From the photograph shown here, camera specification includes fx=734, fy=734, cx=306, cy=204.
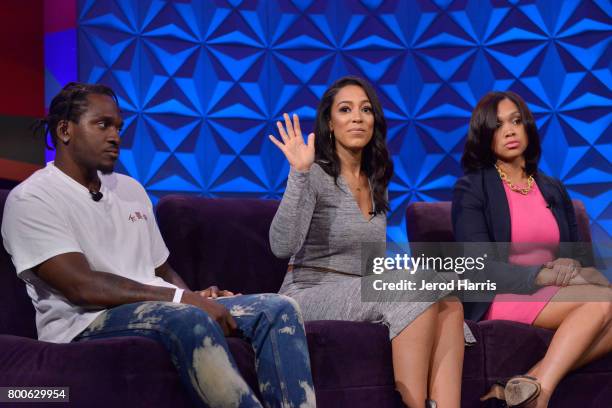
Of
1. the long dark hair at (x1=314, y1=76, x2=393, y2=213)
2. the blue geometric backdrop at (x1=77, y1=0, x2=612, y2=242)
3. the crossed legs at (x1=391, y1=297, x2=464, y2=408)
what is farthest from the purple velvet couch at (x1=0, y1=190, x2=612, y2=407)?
the blue geometric backdrop at (x1=77, y1=0, x2=612, y2=242)

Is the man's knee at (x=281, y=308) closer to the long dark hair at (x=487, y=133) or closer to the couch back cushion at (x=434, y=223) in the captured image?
the long dark hair at (x=487, y=133)

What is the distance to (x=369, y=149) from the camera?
3.05 m

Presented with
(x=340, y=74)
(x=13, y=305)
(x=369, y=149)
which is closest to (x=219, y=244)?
(x=369, y=149)

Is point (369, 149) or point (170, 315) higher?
point (369, 149)

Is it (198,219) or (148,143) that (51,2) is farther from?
(198,219)

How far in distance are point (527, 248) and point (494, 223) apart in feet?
0.54

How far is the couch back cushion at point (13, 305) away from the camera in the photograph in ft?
8.30

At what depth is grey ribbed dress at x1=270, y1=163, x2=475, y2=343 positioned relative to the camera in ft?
8.32

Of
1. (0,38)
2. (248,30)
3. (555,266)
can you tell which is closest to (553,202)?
(555,266)

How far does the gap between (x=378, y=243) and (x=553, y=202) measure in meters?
0.86

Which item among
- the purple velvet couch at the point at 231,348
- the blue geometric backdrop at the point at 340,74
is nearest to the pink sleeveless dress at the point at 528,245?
the purple velvet couch at the point at 231,348

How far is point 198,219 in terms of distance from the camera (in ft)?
10.5

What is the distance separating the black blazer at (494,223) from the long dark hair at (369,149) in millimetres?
335

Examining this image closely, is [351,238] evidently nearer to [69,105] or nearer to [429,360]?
[429,360]
